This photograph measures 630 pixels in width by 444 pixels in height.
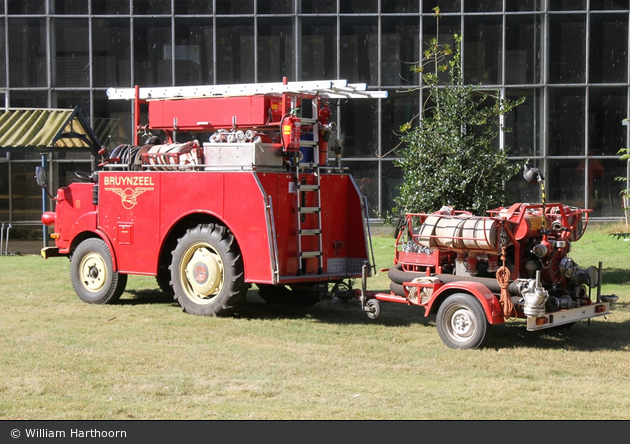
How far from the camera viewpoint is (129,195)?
12664mm

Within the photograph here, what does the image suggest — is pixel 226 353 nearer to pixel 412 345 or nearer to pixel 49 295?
pixel 412 345

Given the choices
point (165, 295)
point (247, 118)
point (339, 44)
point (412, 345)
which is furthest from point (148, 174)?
point (339, 44)

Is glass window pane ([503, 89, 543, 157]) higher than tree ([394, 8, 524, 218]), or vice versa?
glass window pane ([503, 89, 543, 157])

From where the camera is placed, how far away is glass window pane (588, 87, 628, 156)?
2395cm

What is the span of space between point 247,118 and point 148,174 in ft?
5.59

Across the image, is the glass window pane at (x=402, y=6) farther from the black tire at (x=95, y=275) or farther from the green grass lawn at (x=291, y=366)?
the black tire at (x=95, y=275)

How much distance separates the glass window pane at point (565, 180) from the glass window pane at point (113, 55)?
12197mm

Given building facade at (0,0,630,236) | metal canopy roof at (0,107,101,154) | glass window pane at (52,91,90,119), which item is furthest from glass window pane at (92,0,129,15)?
metal canopy roof at (0,107,101,154)

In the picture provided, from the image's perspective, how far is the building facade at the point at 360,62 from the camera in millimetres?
23984

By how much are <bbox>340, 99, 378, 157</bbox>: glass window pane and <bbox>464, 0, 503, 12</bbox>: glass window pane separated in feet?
12.2

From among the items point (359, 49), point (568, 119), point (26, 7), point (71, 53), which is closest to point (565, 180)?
point (568, 119)

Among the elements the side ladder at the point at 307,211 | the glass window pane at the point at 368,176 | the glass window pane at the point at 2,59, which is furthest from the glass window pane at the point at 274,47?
the side ladder at the point at 307,211

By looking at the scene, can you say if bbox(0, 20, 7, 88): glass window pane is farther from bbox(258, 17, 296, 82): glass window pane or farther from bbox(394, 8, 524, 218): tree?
bbox(394, 8, 524, 218): tree

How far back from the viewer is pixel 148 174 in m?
12.4
